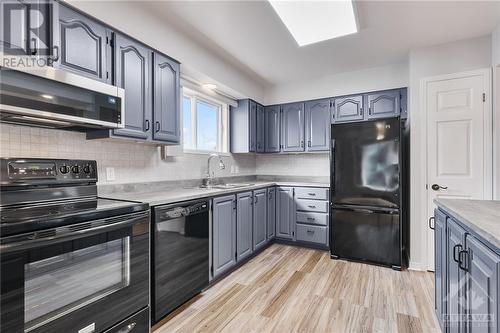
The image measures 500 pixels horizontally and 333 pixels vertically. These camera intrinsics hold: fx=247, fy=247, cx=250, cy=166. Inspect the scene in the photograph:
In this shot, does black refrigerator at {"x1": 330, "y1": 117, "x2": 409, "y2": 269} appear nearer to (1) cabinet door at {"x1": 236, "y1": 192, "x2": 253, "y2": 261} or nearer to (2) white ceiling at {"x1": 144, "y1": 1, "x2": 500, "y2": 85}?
(2) white ceiling at {"x1": 144, "y1": 1, "x2": 500, "y2": 85}

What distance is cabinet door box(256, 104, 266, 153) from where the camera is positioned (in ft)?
13.1

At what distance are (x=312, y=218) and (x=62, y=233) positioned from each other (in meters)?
2.84

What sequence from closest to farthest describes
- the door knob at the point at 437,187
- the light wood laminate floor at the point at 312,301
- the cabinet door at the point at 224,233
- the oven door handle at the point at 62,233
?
the oven door handle at the point at 62,233, the light wood laminate floor at the point at 312,301, the cabinet door at the point at 224,233, the door knob at the point at 437,187

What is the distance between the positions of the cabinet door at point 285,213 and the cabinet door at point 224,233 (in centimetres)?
111

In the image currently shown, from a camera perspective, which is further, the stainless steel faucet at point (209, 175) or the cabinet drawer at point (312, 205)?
the cabinet drawer at point (312, 205)

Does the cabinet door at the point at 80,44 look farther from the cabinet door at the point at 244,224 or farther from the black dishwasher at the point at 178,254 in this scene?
the cabinet door at the point at 244,224

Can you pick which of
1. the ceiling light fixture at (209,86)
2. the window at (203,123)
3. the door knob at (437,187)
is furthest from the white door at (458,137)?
the window at (203,123)

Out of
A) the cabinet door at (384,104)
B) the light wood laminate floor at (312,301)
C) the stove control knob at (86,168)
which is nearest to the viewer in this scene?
the stove control knob at (86,168)

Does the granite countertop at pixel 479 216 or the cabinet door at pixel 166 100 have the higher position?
the cabinet door at pixel 166 100

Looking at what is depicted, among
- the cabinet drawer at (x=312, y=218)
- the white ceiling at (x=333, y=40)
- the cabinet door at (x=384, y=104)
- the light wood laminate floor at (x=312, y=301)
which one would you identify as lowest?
the light wood laminate floor at (x=312, y=301)

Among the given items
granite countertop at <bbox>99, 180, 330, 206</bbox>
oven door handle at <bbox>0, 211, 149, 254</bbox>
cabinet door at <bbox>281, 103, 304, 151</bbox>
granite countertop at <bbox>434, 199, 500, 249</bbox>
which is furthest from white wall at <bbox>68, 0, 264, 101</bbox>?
granite countertop at <bbox>434, 199, 500, 249</bbox>

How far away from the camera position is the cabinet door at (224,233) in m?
2.39

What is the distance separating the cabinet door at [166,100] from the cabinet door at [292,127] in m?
2.02

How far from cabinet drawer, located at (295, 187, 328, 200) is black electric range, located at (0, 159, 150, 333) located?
7.48 feet
